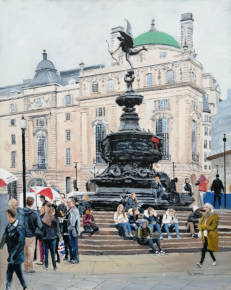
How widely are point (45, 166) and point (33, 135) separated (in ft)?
1.48

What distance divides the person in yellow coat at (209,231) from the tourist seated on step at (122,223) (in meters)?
0.98

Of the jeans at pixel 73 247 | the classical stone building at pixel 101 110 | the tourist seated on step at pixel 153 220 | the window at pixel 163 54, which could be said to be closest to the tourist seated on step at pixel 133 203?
the tourist seated on step at pixel 153 220

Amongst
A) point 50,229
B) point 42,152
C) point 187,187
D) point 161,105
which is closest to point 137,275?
point 50,229

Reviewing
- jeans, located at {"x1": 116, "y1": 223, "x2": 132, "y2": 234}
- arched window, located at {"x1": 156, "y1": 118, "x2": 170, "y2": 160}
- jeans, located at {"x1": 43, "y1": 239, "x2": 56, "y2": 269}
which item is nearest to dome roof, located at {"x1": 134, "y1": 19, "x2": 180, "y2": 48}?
arched window, located at {"x1": 156, "y1": 118, "x2": 170, "y2": 160}

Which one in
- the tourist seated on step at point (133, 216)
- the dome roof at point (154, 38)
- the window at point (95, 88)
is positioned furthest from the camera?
the window at point (95, 88)

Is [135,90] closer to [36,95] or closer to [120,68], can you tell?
[120,68]

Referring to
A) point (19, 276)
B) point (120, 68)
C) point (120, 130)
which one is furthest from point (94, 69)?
point (19, 276)

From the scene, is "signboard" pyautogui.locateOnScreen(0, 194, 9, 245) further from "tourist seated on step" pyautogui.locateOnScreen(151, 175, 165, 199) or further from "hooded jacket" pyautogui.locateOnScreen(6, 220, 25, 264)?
"tourist seated on step" pyautogui.locateOnScreen(151, 175, 165, 199)

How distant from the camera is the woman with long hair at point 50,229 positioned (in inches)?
192

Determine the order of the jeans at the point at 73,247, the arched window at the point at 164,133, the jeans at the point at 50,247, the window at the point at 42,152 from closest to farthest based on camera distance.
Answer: the jeans at the point at 50,247
the jeans at the point at 73,247
the window at the point at 42,152
the arched window at the point at 164,133

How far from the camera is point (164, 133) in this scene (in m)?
6.68

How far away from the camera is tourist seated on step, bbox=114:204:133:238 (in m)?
5.58

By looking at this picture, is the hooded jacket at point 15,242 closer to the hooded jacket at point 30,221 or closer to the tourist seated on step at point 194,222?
the hooded jacket at point 30,221

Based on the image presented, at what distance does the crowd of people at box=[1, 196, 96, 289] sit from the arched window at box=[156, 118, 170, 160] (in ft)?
5.14
